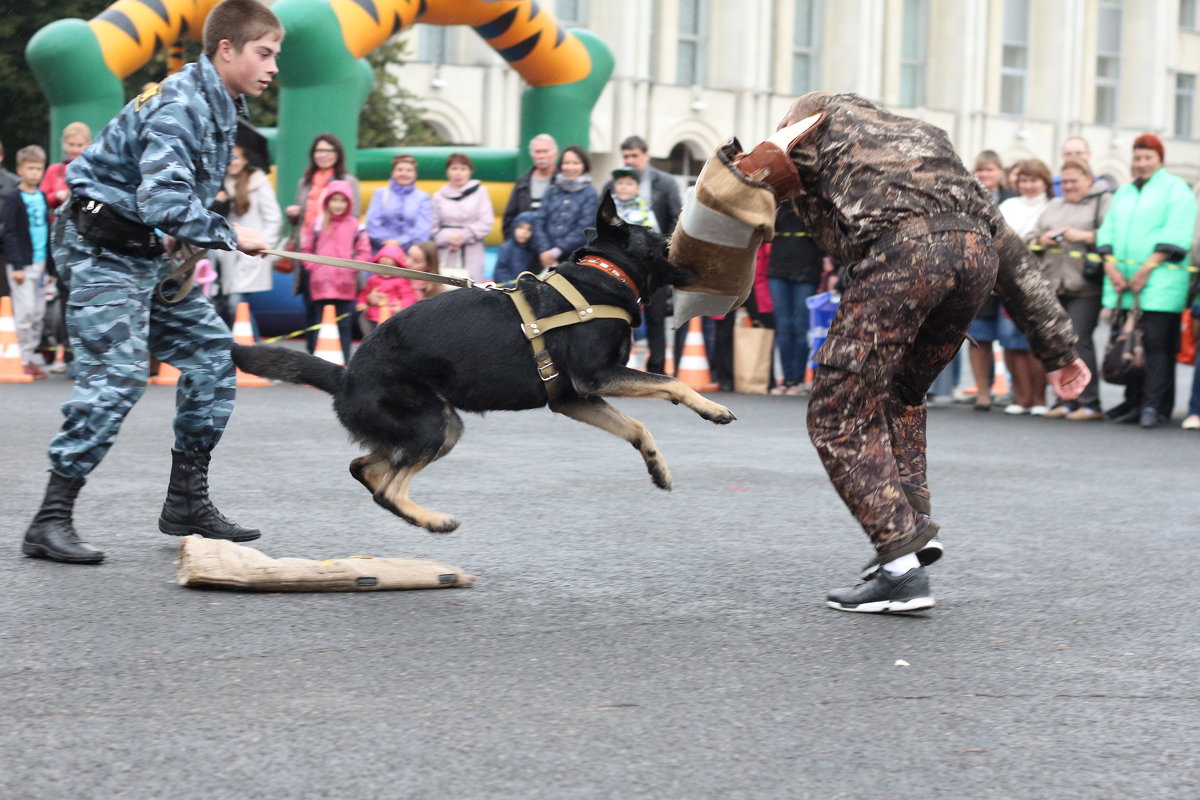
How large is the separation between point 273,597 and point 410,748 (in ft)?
5.04

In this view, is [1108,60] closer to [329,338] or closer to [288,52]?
[288,52]

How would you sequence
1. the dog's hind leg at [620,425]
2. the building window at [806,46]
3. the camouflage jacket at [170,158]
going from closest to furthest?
the camouflage jacket at [170,158]
the dog's hind leg at [620,425]
the building window at [806,46]

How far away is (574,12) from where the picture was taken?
37.2 metres

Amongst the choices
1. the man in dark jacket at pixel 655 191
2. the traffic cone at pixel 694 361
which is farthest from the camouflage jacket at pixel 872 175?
the traffic cone at pixel 694 361

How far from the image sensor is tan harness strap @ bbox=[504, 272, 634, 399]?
4.82 metres

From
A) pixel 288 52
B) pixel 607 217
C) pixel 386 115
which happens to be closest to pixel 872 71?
pixel 386 115

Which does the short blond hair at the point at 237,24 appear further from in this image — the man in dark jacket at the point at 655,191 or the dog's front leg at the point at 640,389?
the man in dark jacket at the point at 655,191

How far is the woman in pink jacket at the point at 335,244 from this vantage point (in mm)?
12078

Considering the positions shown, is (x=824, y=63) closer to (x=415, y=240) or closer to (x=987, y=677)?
(x=415, y=240)

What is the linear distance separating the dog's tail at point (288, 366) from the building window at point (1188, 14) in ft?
153

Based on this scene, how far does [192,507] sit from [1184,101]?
1845 inches

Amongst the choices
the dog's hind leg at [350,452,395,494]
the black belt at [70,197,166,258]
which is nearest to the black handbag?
the dog's hind leg at [350,452,395,494]

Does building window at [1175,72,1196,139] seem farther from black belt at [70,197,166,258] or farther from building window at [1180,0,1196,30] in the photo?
black belt at [70,197,166,258]

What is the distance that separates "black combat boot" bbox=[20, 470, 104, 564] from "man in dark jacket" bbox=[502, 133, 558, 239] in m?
7.64
